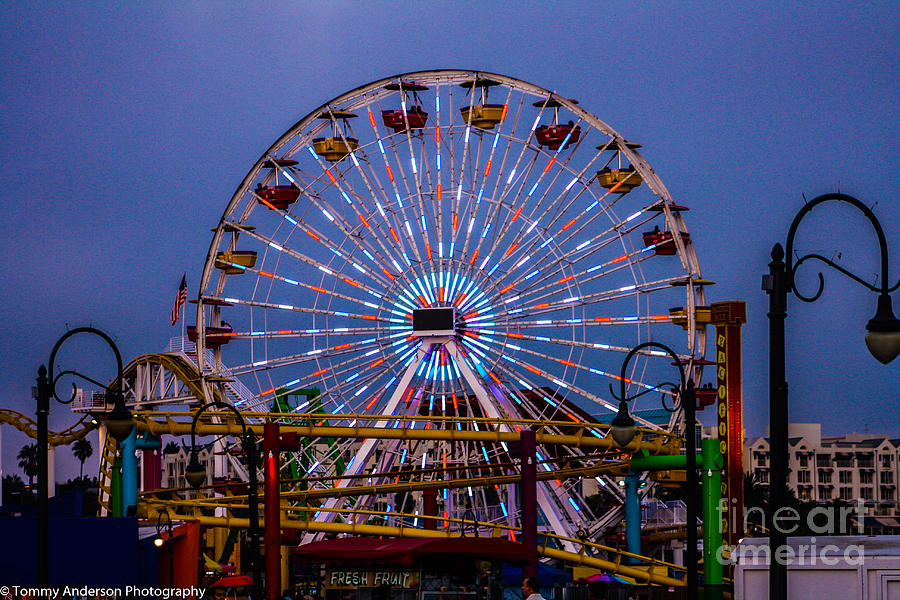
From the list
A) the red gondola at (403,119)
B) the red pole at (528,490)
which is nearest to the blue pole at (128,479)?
the red pole at (528,490)

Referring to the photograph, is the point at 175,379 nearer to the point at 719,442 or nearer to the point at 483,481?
the point at 483,481

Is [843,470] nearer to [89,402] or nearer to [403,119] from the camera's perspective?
Answer: [89,402]

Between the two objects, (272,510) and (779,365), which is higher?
(779,365)

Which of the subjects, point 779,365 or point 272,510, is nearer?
point 779,365

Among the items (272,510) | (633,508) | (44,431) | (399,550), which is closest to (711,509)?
(633,508)

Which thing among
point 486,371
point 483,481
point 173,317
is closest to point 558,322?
point 486,371

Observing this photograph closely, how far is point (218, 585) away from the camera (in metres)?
43.7

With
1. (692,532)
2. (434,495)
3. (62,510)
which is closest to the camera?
(692,532)

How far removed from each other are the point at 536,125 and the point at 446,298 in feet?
20.2

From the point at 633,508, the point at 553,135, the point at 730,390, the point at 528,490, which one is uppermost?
the point at 553,135

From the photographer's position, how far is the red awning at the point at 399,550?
2250 cm

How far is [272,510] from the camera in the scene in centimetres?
3500

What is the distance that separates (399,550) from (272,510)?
1305 centimetres

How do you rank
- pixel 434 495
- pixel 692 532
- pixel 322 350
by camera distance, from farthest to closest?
pixel 434 495 → pixel 322 350 → pixel 692 532
